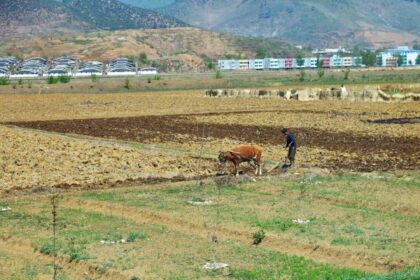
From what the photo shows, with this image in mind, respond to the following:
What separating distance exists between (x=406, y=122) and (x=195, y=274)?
3735 cm

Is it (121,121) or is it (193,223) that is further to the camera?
(121,121)

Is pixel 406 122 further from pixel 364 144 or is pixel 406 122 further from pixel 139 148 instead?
pixel 139 148

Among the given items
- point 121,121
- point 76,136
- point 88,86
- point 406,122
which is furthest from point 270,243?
point 88,86

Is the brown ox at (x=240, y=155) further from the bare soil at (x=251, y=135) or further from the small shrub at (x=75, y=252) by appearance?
the small shrub at (x=75, y=252)

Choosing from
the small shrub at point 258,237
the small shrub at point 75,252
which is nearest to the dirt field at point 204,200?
the small shrub at point 75,252

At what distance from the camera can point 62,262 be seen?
672 inches

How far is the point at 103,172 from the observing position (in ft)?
98.6

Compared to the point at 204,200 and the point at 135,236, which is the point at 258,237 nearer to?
the point at 135,236

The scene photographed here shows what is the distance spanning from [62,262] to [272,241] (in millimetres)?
4383

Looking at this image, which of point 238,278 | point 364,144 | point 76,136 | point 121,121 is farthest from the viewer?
point 121,121

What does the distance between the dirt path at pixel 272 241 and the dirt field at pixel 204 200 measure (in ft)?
0.11

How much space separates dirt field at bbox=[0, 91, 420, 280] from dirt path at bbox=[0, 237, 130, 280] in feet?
0.12

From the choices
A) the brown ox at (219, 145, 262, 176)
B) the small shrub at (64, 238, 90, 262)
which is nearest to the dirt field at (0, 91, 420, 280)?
the small shrub at (64, 238, 90, 262)

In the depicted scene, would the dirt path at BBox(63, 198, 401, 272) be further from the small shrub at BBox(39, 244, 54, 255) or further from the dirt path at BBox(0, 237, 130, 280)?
the dirt path at BBox(0, 237, 130, 280)
